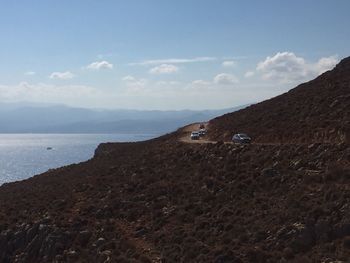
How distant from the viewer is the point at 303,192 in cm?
2527

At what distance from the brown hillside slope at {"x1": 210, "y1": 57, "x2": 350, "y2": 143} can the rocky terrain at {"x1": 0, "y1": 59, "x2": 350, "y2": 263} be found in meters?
0.18

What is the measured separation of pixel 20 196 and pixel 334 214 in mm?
30314

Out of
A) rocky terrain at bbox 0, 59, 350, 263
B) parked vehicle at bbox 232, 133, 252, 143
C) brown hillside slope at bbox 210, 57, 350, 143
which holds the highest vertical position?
brown hillside slope at bbox 210, 57, 350, 143

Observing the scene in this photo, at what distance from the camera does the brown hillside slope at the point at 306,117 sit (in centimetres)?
3706

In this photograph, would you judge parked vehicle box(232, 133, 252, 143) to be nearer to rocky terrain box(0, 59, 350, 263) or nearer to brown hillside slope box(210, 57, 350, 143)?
brown hillside slope box(210, 57, 350, 143)

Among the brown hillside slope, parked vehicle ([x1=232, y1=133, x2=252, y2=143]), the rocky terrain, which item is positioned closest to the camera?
the rocky terrain

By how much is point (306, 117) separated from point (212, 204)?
681 inches

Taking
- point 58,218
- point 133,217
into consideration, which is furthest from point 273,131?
point 58,218

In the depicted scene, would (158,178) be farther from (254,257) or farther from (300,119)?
(254,257)

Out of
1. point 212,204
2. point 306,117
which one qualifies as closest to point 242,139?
point 306,117

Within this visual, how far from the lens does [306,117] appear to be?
42938 mm

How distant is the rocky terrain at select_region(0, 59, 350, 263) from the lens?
2212 centimetres

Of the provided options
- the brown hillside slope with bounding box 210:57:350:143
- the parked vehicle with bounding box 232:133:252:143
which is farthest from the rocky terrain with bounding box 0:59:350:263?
the parked vehicle with bounding box 232:133:252:143

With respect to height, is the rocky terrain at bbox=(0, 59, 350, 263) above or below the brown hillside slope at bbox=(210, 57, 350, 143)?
below
